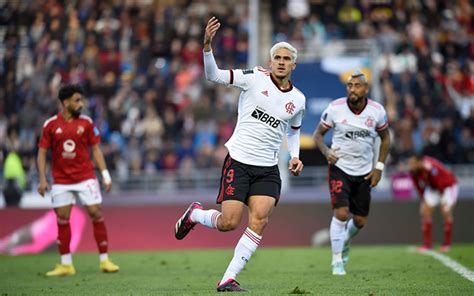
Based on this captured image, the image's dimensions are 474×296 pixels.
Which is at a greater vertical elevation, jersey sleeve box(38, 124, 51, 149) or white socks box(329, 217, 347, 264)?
jersey sleeve box(38, 124, 51, 149)

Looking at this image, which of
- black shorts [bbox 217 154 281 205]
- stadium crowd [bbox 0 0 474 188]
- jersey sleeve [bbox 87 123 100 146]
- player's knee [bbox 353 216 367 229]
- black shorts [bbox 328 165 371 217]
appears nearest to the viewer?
black shorts [bbox 217 154 281 205]

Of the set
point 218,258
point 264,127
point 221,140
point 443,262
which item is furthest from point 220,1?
point 264,127

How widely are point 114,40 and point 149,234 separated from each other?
7062mm

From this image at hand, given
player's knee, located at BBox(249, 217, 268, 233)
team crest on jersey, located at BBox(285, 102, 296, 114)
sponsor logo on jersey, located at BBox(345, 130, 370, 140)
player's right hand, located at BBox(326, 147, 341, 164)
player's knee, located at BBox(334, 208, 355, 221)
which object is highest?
team crest on jersey, located at BBox(285, 102, 296, 114)

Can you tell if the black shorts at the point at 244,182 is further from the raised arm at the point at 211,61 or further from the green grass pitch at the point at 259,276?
the green grass pitch at the point at 259,276

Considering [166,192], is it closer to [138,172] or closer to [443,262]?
[138,172]

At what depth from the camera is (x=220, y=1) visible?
87.4 feet

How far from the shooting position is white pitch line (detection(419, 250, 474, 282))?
11251mm

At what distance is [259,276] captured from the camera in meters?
11.9

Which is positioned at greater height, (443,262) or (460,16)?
(460,16)

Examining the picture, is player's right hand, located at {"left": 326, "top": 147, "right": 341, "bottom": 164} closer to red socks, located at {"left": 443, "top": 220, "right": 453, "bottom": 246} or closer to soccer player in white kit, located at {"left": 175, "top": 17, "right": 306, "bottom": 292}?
soccer player in white kit, located at {"left": 175, "top": 17, "right": 306, "bottom": 292}

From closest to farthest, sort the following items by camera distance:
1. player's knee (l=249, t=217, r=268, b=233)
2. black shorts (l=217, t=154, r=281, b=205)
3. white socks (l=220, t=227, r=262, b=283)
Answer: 1. white socks (l=220, t=227, r=262, b=283)
2. player's knee (l=249, t=217, r=268, b=233)
3. black shorts (l=217, t=154, r=281, b=205)

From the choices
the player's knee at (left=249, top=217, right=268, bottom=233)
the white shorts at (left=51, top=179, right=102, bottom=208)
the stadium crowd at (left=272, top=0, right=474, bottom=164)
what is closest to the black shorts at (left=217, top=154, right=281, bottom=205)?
the player's knee at (left=249, top=217, right=268, bottom=233)

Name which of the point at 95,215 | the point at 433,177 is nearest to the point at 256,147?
the point at 95,215
